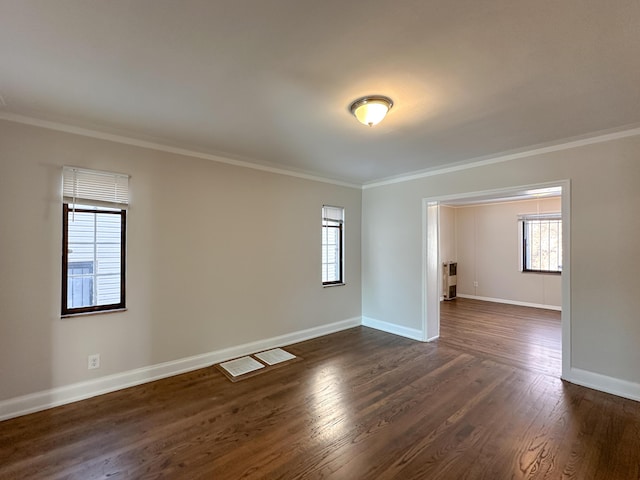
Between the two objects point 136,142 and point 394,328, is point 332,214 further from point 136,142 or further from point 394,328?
point 136,142

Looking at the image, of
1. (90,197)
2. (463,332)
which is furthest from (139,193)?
(463,332)

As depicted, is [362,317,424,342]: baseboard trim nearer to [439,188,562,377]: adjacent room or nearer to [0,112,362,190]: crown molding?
[439,188,562,377]: adjacent room

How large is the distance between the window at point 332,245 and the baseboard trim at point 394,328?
34.1 inches

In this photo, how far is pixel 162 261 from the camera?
3252 mm

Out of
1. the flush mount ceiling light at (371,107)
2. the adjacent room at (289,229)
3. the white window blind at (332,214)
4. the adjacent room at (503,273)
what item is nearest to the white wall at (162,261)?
the adjacent room at (289,229)

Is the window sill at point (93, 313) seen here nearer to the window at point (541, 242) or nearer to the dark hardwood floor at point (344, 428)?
the dark hardwood floor at point (344, 428)

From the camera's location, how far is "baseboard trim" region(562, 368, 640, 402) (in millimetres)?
Answer: 2807

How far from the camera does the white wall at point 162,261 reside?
8.41 ft

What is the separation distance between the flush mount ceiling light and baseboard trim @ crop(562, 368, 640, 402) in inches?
128

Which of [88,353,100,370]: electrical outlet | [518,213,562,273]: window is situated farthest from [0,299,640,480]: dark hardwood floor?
[518,213,562,273]: window

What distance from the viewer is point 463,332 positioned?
4.91 m

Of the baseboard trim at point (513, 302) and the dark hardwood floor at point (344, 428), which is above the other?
the baseboard trim at point (513, 302)

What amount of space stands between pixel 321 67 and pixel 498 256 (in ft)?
23.5

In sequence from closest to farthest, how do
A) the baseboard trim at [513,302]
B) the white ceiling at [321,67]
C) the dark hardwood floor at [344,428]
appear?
the white ceiling at [321,67] → the dark hardwood floor at [344,428] → the baseboard trim at [513,302]
